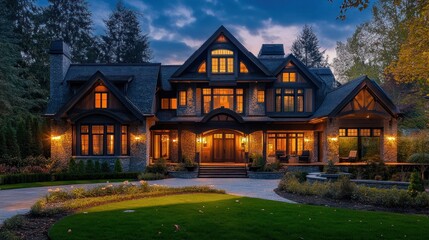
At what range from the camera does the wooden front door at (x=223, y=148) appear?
26500 mm

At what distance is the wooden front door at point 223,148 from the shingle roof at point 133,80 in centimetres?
567

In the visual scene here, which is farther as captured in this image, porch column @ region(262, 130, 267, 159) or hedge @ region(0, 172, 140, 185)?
porch column @ region(262, 130, 267, 159)

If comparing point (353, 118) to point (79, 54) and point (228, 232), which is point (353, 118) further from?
point (79, 54)

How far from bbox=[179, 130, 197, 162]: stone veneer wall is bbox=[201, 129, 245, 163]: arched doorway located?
0.82m

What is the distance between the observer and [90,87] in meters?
22.3

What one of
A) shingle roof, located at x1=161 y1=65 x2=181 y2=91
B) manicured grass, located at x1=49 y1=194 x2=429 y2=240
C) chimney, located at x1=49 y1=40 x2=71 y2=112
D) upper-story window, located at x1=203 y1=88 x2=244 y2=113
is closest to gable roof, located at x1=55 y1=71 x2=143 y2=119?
chimney, located at x1=49 y1=40 x2=71 y2=112

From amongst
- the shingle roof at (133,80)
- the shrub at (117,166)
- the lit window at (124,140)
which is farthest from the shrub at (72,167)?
the shingle roof at (133,80)

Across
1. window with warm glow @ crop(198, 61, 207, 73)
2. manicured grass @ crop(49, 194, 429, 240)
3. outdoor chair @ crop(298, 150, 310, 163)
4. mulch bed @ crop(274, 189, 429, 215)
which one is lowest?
mulch bed @ crop(274, 189, 429, 215)

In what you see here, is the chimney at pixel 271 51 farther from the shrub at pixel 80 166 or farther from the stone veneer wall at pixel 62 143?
the shrub at pixel 80 166

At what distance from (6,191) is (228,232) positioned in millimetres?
12440

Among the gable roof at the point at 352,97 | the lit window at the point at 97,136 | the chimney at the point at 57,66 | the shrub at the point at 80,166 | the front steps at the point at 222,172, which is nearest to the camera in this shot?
the shrub at the point at 80,166

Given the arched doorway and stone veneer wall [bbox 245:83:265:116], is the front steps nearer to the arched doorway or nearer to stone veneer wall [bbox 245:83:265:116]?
the arched doorway

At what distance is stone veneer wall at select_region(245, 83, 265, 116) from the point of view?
2616cm

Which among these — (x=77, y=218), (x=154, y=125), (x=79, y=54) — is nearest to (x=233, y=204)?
(x=77, y=218)
